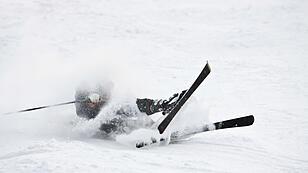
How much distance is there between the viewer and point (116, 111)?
5891mm

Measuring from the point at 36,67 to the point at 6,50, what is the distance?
10.8 ft

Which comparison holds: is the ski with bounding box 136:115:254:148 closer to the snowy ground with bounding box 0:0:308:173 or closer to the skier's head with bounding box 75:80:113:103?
the snowy ground with bounding box 0:0:308:173

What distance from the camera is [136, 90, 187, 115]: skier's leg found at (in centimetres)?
576

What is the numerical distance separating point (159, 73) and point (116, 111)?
5.39 metres

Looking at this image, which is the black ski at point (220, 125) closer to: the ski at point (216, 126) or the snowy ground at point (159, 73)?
the ski at point (216, 126)

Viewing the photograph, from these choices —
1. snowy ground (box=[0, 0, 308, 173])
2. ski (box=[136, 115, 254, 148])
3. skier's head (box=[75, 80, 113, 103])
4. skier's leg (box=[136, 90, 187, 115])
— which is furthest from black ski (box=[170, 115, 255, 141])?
skier's head (box=[75, 80, 113, 103])

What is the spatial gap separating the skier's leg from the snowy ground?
38cm

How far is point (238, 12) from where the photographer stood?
1723cm

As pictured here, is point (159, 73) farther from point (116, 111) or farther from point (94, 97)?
point (94, 97)

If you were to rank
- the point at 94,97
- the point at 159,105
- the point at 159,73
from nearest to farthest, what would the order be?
the point at 94,97, the point at 159,105, the point at 159,73

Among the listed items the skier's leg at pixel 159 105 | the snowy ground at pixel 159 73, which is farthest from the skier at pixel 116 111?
the snowy ground at pixel 159 73

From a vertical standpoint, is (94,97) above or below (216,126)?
above

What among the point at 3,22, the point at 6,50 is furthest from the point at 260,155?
the point at 3,22

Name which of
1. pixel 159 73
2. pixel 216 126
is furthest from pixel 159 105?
pixel 159 73
